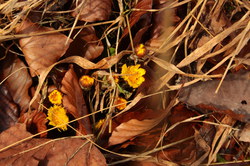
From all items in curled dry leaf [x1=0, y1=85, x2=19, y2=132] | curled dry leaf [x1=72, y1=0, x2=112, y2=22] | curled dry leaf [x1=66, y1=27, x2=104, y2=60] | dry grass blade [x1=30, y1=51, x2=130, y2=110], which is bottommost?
curled dry leaf [x1=0, y1=85, x2=19, y2=132]

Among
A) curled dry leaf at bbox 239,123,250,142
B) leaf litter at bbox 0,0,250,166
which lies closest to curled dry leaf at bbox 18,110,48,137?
leaf litter at bbox 0,0,250,166

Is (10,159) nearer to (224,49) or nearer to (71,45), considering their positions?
(71,45)

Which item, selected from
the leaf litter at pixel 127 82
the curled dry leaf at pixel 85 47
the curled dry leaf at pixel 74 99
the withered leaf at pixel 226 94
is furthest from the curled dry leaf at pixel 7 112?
the withered leaf at pixel 226 94

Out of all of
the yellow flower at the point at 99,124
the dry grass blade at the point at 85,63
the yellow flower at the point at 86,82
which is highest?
the dry grass blade at the point at 85,63

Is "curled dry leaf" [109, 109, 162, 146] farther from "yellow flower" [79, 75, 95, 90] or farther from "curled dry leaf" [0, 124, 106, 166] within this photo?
"yellow flower" [79, 75, 95, 90]

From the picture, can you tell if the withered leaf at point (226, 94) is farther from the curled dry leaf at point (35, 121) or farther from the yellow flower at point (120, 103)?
the curled dry leaf at point (35, 121)

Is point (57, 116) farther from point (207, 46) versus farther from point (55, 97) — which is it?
point (207, 46)

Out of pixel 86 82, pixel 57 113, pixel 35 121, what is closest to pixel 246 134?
pixel 86 82
